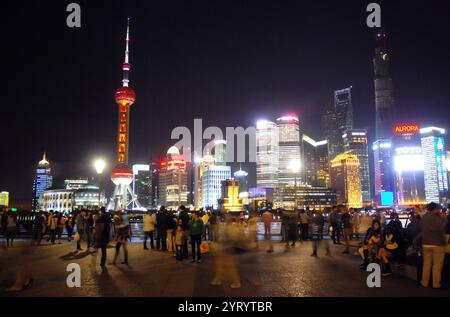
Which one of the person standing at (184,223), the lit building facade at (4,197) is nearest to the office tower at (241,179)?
the lit building facade at (4,197)

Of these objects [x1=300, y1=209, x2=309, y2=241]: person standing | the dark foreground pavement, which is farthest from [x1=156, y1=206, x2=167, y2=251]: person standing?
[x1=300, y1=209, x2=309, y2=241]: person standing

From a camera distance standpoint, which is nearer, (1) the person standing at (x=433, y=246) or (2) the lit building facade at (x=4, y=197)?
(1) the person standing at (x=433, y=246)

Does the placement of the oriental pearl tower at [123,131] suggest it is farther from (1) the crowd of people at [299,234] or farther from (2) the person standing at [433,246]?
(2) the person standing at [433,246]

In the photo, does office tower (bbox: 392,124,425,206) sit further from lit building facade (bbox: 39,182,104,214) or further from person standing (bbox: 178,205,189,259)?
person standing (bbox: 178,205,189,259)

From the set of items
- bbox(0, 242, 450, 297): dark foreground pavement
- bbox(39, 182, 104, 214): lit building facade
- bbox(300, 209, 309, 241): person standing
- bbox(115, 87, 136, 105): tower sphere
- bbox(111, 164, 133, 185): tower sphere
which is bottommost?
bbox(0, 242, 450, 297): dark foreground pavement

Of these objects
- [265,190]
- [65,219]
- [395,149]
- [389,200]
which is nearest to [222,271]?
[65,219]
